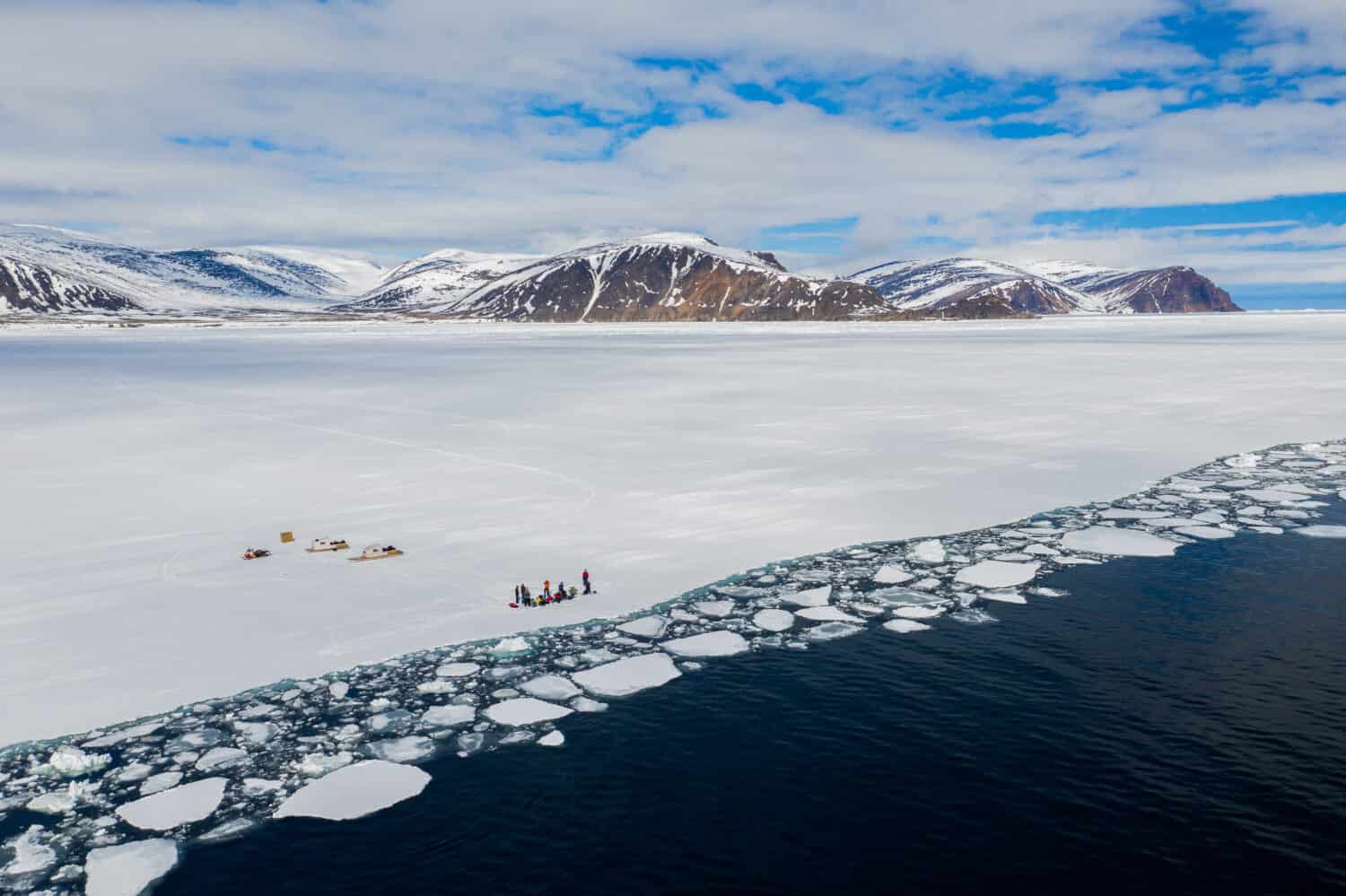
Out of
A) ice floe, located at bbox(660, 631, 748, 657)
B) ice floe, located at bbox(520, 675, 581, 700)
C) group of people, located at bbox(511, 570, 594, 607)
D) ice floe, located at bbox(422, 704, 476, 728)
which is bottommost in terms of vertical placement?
ice floe, located at bbox(422, 704, 476, 728)

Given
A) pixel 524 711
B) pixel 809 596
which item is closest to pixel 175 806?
pixel 524 711

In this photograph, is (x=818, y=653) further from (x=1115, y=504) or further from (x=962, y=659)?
(x=1115, y=504)

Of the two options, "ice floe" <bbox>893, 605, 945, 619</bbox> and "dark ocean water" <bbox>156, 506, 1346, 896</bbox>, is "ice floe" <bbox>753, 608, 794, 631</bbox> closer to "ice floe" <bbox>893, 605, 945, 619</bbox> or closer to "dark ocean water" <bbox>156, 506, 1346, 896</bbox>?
"dark ocean water" <bbox>156, 506, 1346, 896</bbox>

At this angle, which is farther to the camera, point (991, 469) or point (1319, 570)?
point (991, 469)

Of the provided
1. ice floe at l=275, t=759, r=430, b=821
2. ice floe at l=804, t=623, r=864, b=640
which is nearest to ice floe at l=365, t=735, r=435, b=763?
ice floe at l=275, t=759, r=430, b=821

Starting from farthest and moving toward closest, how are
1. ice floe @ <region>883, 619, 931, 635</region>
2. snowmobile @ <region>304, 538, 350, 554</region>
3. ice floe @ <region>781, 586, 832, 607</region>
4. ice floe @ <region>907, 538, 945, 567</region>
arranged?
snowmobile @ <region>304, 538, 350, 554</region> → ice floe @ <region>907, 538, 945, 567</region> → ice floe @ <region>781, 586, 832, 607</region> → ice floe @ <region>883, 619, 931, 635</region>

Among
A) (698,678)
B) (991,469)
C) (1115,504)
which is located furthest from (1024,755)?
(991,469)
